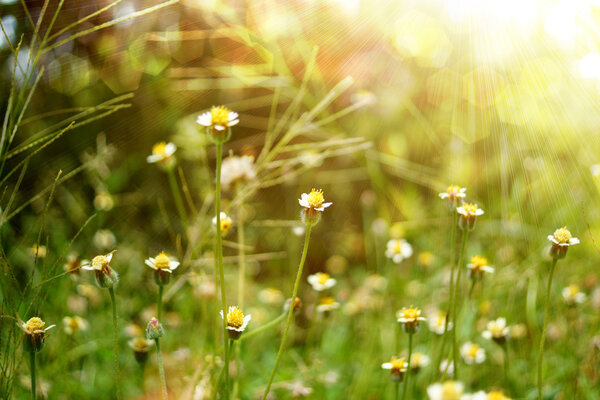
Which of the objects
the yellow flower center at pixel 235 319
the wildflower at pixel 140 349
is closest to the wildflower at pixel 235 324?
the yellow flower center at pixel 235 319

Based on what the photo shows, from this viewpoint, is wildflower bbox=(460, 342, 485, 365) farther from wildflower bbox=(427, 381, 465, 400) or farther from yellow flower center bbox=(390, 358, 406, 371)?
wildflower bbox=(427, 381, 465, 400)

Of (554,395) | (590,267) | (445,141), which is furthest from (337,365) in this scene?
(445,141)

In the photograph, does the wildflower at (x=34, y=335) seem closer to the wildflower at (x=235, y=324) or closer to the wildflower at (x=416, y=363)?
the wildflower at (x=235, y=324)

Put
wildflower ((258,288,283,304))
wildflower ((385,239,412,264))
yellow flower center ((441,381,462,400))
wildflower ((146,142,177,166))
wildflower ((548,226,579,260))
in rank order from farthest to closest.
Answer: wildflower ((258,288,283,304))
wildflower ((385,239,412,264))
wildflower ((146,142,177,166))
wildflower ((548,226,579,260))
yellow flower center ((441,381,462,400))

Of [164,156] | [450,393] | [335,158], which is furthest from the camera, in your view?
[335,158]

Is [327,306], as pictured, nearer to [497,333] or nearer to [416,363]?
[416,363]

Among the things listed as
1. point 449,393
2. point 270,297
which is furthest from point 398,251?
point 449,393

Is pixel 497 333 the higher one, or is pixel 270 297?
pixel 497 333

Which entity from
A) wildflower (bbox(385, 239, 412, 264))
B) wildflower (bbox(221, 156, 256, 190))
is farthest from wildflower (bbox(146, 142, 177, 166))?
wildflower (bbox(385, 239, 412, 264))

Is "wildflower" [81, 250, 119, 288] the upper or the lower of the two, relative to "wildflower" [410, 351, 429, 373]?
upper

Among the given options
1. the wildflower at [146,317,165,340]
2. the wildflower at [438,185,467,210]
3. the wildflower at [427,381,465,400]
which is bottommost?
the wildflower at [146,317,165,340]

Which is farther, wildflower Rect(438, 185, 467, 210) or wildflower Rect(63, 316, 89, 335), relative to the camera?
wildflower Rect(63, 316, 89, 335)
